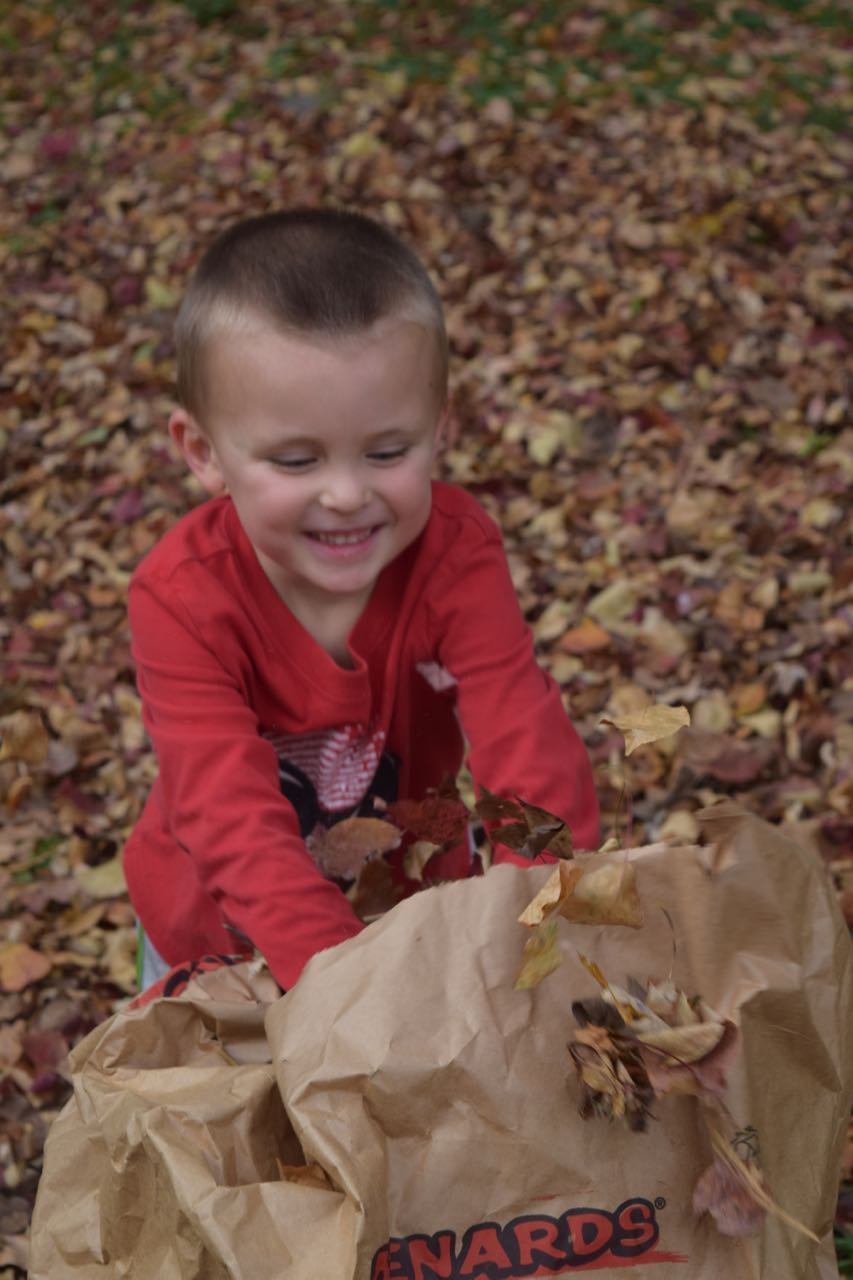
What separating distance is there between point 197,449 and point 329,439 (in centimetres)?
31

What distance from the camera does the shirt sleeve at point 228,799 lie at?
5.00 ft

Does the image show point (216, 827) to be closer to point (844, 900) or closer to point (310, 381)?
point (310, 381)

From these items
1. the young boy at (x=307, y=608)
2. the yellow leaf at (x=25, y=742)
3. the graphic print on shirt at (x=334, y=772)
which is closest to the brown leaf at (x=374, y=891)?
the young boy at (x=307, y=608)

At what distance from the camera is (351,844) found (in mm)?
1825

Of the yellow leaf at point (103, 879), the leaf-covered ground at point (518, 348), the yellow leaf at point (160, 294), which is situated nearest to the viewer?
the yellow leaf at point (103, 879)

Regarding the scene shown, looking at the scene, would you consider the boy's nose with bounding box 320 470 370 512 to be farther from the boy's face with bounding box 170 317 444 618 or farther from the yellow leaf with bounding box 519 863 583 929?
the yellow leaf with bounding box 519 863 583 929

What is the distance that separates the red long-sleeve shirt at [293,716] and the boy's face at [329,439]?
135 millimetres

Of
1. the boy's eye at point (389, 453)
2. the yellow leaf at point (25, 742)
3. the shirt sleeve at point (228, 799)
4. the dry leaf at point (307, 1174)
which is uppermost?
the boy's eye at point (389, 453)

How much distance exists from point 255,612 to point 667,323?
269 cm

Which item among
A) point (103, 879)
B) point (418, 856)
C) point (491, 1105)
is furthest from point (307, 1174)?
point (103, 879)

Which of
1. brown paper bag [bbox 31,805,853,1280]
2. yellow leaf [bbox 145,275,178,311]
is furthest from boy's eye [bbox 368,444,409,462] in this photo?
yellow leaf [bbox 145,275,178,311]

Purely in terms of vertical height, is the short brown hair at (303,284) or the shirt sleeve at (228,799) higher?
the short brown hair at (303,284)

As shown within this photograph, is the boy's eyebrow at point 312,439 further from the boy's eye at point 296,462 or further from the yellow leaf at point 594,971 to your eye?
the yellow leaf at point 594,971

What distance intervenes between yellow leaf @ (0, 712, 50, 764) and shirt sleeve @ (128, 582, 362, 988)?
1239 mm
